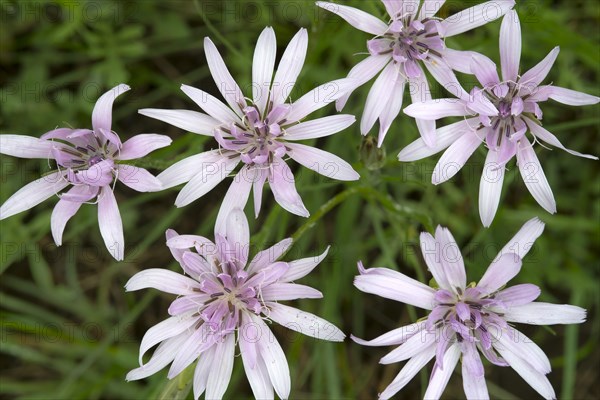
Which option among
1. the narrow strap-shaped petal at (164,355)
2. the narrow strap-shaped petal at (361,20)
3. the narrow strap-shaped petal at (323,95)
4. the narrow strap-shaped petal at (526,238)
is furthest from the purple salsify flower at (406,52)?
the narrow strap-shaped petal at (164,355)

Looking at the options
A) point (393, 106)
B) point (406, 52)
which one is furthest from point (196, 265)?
point (406, 52)

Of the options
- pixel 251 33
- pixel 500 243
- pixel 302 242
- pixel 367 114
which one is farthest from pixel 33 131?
pixel 500 243

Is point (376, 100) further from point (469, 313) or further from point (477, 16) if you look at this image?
point (469, 313)

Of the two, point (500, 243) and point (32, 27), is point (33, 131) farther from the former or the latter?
point (500, 243)

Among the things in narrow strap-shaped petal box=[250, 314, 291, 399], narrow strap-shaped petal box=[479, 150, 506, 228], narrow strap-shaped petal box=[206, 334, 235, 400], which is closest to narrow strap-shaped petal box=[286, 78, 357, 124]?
narrow strap-shaped petal box=[479, 150, 506, 228]

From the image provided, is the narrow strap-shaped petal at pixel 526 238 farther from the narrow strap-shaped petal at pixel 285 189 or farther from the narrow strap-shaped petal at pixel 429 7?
the narrow strap-shaped petal at pixel 429 7

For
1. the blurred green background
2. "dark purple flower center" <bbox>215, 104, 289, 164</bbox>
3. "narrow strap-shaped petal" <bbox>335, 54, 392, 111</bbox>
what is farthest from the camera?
the blurred green background

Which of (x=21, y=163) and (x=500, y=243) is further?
(x=21, y=163)

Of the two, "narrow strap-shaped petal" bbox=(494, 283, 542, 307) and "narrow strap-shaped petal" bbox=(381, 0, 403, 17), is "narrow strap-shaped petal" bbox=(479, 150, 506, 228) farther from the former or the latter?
"narrow strap-shaped petal" bbox=(381, 0, 403, 17)
